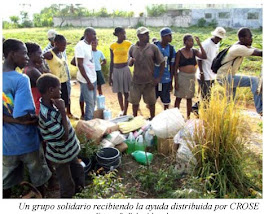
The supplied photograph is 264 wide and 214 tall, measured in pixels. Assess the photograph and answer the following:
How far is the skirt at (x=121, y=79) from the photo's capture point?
16.9ft

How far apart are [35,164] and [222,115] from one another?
201 cm

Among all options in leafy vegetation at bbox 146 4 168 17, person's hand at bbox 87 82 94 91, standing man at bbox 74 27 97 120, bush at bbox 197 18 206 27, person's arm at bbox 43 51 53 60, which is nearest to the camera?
person's arm at bbox 43 51 53 60

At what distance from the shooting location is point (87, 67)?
4.48 m

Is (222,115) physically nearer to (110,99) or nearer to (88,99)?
(88,99)

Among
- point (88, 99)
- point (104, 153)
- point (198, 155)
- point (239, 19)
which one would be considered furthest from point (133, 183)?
point (239, 19)

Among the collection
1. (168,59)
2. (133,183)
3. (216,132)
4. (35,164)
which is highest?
(168,59)

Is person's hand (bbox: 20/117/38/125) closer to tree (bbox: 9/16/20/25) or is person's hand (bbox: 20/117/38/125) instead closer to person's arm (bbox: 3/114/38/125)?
person's arm (bbox: 3/114/38/125)

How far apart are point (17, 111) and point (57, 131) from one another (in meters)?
0.39

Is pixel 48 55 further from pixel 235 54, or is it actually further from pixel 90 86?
pixel 235 54

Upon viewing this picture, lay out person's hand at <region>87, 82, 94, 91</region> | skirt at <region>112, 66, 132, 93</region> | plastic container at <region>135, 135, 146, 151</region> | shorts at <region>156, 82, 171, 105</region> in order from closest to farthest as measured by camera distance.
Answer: plastic container at <region>135, 135, 146, 151</region> < person's hand at <region>87, 82, 94, 91</region> < shorts at <region>156, 82, 171, 105</region> < skirt at <region>112, 66, 132, 93</region>

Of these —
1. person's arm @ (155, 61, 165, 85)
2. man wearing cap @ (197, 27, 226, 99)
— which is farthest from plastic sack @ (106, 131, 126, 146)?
man wearing cap @ (197, 27, 226, 99)

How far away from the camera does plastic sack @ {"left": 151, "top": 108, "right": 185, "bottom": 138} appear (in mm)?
3510

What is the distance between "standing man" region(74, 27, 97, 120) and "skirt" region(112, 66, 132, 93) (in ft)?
1.95

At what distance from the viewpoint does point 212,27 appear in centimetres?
2538
